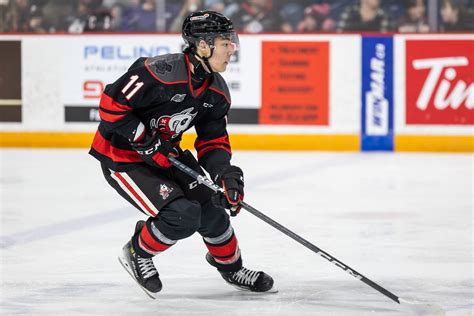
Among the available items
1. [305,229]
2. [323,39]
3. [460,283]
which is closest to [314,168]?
[323,39]

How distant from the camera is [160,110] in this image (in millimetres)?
3619

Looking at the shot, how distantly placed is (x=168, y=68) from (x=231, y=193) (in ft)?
1.48

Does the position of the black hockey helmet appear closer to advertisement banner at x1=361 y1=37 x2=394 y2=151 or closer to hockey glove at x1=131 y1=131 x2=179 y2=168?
hockey glove at x1=131 y1=131 x2=179 y2=168

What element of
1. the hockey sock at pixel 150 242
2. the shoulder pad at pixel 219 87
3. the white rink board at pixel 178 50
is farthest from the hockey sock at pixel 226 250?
the white rink board at pixel 178 50

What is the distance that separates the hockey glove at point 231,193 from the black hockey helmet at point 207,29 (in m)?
0.40

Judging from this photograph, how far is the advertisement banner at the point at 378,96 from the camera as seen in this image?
27.5 ft

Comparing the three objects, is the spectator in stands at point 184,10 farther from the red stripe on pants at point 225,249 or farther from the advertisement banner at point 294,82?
the red stripe on pants at point 225,249

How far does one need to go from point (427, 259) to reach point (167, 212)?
4.07ft

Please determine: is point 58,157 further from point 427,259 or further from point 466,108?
point 427,259

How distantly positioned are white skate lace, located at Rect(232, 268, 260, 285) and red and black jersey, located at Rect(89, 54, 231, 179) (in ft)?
1.17

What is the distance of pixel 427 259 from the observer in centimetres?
430

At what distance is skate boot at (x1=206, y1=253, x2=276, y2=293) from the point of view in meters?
3.71

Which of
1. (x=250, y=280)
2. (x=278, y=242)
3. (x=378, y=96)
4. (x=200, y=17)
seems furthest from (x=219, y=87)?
(x=378, y=96)

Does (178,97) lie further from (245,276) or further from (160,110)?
(245,276)
